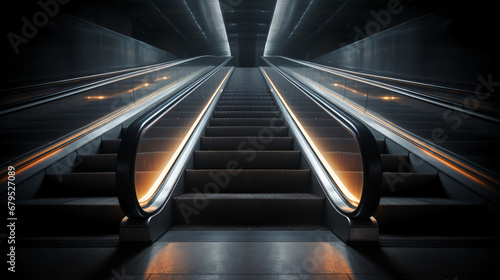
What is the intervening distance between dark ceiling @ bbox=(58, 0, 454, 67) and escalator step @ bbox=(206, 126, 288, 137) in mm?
7083

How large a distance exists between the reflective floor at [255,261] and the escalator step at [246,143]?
1.68 m

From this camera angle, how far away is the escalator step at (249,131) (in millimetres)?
3855

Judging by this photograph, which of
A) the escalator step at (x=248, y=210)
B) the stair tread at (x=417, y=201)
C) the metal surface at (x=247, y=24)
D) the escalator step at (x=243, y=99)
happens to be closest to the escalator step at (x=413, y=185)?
the stair tread at (x=417, y=201)

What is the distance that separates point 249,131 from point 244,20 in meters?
14.2

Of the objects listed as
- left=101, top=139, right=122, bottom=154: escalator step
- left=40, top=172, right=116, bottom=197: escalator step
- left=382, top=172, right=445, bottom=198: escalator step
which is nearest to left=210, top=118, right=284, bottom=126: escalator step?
left=101, top=139, right=122, bottom=154: escalator step

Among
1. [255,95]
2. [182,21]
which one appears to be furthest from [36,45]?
[182,21]

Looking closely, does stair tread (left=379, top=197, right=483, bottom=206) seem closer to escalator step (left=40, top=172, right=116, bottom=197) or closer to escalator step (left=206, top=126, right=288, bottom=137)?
escalator step (left=206, top=126, right=288, bottom=137)

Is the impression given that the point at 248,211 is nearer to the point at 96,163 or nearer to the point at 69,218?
the point at 69,218

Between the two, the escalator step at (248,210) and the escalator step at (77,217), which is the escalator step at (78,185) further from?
the escalator step at (248,210)

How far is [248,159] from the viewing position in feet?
9.90

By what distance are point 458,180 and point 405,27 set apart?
6340 mm

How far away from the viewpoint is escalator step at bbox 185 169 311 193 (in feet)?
8.67

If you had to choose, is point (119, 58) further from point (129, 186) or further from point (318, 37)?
point (318, 37)

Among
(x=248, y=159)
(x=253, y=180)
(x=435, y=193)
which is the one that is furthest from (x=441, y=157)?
(x=248, y=159)
